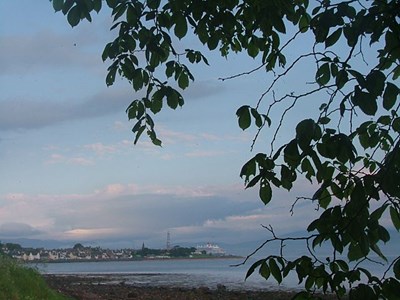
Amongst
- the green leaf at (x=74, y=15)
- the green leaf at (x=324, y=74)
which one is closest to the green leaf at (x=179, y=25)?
the green leaf at (x=74, y=15)

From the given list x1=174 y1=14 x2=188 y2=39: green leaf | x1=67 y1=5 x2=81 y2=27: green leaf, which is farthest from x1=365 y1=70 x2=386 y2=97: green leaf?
x1=67 y1=5 x2=81 y2=27: green leaf

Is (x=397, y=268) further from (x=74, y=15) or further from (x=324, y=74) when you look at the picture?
(x=74, y=15)

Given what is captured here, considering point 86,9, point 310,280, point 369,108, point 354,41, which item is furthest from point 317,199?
point 86,9

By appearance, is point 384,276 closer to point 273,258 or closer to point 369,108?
point 273,258

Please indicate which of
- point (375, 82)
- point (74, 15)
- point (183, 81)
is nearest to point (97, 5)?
point (74, 15)

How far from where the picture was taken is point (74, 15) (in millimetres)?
3082

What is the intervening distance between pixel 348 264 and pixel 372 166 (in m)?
0.54

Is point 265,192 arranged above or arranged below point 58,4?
below

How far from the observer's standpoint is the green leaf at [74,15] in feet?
10.1

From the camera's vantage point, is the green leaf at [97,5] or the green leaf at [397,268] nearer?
the green leaf at [397,268]

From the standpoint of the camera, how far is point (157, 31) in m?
3.62

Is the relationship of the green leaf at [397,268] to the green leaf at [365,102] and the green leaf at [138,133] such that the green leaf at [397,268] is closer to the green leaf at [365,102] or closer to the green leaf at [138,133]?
the green leaf at [365,102]

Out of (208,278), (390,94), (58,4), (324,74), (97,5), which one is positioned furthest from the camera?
(208,278)

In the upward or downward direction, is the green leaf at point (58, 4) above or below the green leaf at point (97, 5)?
below
